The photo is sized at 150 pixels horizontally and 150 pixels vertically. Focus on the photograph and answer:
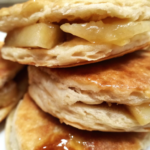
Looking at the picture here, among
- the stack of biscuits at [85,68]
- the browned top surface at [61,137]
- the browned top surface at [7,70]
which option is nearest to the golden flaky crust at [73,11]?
the stack of biscuits at [85,68]

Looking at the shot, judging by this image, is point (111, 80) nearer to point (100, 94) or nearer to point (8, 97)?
point (100, 94)

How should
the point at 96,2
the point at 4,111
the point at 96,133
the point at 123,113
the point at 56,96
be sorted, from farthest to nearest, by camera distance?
the point at 4,111 < the point at 96,133 < the point at 56,96 < the point at 123,113 < the point at 96,2

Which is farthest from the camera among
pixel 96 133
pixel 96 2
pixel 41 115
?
pixel 41 115

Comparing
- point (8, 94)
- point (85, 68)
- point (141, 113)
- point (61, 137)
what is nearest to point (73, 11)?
point (85, 68)

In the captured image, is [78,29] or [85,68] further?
[85,68]

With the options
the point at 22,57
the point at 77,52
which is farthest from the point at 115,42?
the point at 22,57

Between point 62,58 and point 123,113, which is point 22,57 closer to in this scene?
point 62,58

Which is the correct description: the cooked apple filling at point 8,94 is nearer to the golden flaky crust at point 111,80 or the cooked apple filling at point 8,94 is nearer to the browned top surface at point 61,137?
the browned top surface at point 61,137
